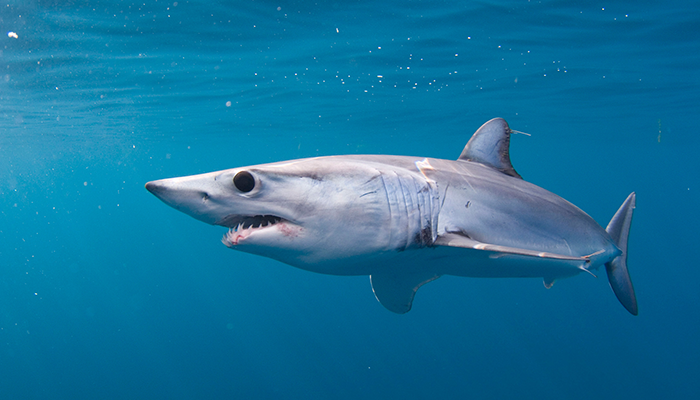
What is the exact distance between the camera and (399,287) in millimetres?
3639

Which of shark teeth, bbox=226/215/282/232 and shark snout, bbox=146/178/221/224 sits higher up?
shark snout, bbox=146/178/221/224

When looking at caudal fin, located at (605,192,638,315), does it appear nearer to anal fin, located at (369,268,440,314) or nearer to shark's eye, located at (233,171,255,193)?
anal fin, located at (369,268,440,314)

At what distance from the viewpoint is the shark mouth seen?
1.95 m

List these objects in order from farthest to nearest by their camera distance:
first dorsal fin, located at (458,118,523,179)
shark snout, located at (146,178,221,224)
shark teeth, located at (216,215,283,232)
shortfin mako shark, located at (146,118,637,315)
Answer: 1. first dorsal fin, located at (458,118,523,179)
2. shark teeth, located at (216,215,283,232)
3. shortfin mako shark, located at (146,118,637,315)
4. shark snout, located at (146,178,221,224)

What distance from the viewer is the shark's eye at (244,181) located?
184cm

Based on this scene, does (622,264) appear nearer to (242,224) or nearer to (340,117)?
(242,224)

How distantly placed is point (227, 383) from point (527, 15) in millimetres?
19476

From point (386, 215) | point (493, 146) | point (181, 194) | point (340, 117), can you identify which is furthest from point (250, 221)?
point (340, 117)

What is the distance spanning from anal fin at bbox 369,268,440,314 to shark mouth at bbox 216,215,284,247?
1668 millimetres

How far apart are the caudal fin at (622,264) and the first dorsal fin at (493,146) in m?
1.75

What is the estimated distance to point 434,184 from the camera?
2.50 meters

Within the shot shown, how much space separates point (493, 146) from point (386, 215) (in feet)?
6.27

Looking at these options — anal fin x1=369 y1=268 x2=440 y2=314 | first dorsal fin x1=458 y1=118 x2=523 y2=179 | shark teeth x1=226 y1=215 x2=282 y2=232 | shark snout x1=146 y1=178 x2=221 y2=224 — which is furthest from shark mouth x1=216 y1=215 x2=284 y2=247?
first dorsal fin x1=458 y1=118 x2=523 y2=179

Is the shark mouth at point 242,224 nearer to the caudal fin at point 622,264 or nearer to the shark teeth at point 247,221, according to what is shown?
the shark teeth at point 247,221
